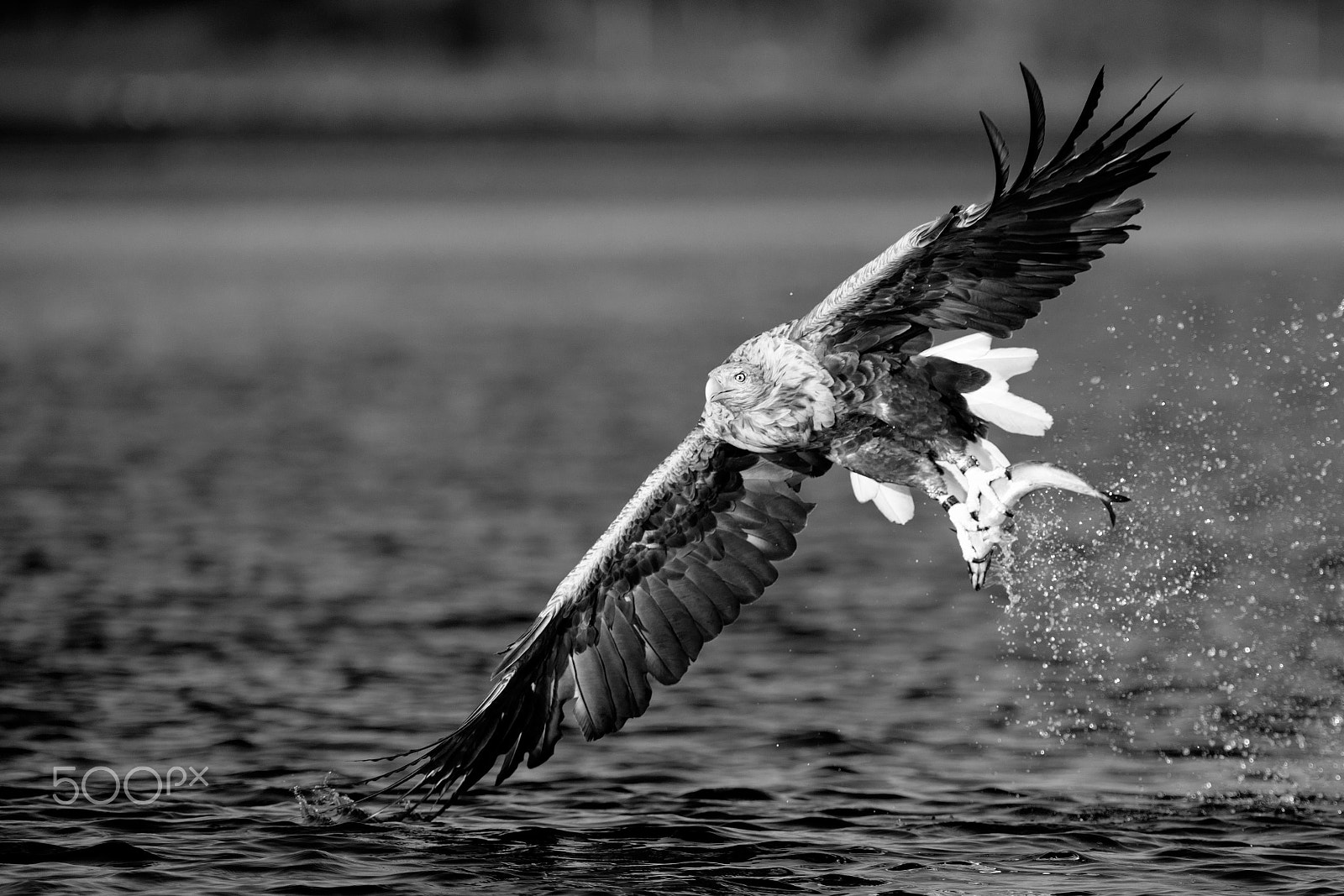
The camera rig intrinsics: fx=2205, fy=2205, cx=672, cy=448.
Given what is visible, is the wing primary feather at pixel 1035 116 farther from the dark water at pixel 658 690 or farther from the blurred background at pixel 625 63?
the blurred background at pixel 625 63

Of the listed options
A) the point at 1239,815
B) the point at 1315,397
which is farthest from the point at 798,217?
the point at 1239,815

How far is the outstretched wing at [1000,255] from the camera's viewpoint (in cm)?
880

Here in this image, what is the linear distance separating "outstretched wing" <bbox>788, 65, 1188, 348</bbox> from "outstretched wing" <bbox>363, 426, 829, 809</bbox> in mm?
844

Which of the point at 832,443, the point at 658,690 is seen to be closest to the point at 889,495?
the point at 832,443

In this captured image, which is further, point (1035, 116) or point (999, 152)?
point (999, 152)

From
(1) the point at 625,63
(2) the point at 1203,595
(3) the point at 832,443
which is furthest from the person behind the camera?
(1) the point at 625,63

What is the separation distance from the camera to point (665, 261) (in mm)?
45688

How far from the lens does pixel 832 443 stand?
9156mm

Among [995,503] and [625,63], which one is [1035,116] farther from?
[625,63]

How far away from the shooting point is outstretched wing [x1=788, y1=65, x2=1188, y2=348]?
8.80 metres

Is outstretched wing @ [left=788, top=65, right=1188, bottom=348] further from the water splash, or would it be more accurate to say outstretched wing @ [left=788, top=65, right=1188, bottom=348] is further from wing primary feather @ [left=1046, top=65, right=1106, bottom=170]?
the water splash

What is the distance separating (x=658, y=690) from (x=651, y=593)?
2.66 meters

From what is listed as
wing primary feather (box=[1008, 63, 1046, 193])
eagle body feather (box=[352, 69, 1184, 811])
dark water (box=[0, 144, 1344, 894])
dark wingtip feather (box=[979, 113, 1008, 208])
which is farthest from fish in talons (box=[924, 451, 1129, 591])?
dark water (box=[0, 144, 1344, 894])

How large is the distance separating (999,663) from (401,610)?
13.2 ft
